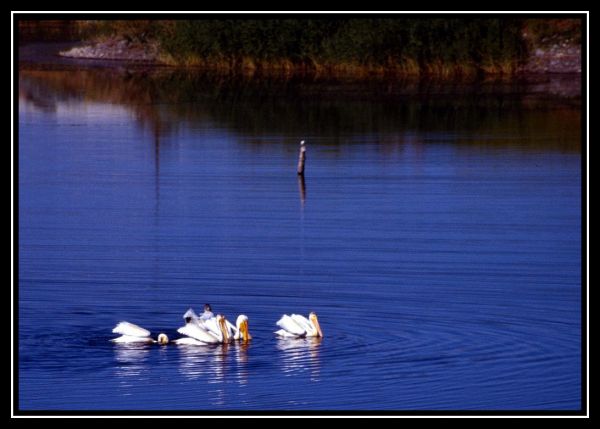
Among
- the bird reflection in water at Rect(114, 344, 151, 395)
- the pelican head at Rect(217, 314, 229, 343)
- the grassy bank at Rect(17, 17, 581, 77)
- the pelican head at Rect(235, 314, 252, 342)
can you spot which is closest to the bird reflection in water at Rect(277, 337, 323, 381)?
the pelican head at Rect(235, 314, 252, 342)

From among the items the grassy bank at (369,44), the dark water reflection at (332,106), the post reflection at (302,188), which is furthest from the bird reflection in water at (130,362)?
the grassy bank at (369,44)

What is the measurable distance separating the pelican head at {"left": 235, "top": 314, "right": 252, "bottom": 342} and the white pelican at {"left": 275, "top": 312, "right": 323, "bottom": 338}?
33 cm

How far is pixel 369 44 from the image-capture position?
51.0 meters

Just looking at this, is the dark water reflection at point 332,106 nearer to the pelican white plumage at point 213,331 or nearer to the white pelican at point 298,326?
the white pelican at point 298,326

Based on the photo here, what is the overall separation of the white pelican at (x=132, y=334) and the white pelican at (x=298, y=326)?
3.43 feet

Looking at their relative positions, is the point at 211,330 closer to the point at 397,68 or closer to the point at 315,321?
the point at 315,321

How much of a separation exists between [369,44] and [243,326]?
38573 mm

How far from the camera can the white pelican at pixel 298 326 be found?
1321 centimetres

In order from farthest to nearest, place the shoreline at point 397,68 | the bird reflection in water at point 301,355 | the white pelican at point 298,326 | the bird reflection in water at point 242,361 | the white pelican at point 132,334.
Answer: the shoreline at point 397,68 → the white pelican at point 298,326 → the white pelican at point 132,334 → the bird reflection in water at point 301,355 → the bird reflection in water at point 242,361

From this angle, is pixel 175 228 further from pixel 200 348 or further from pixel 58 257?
pixel 200 348

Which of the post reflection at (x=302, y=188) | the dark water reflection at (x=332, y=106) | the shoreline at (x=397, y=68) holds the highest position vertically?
the shoreline at (x=397, y=68)

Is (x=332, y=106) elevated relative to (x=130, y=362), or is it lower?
elevated

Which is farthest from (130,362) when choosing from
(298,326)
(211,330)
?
(298,326)
